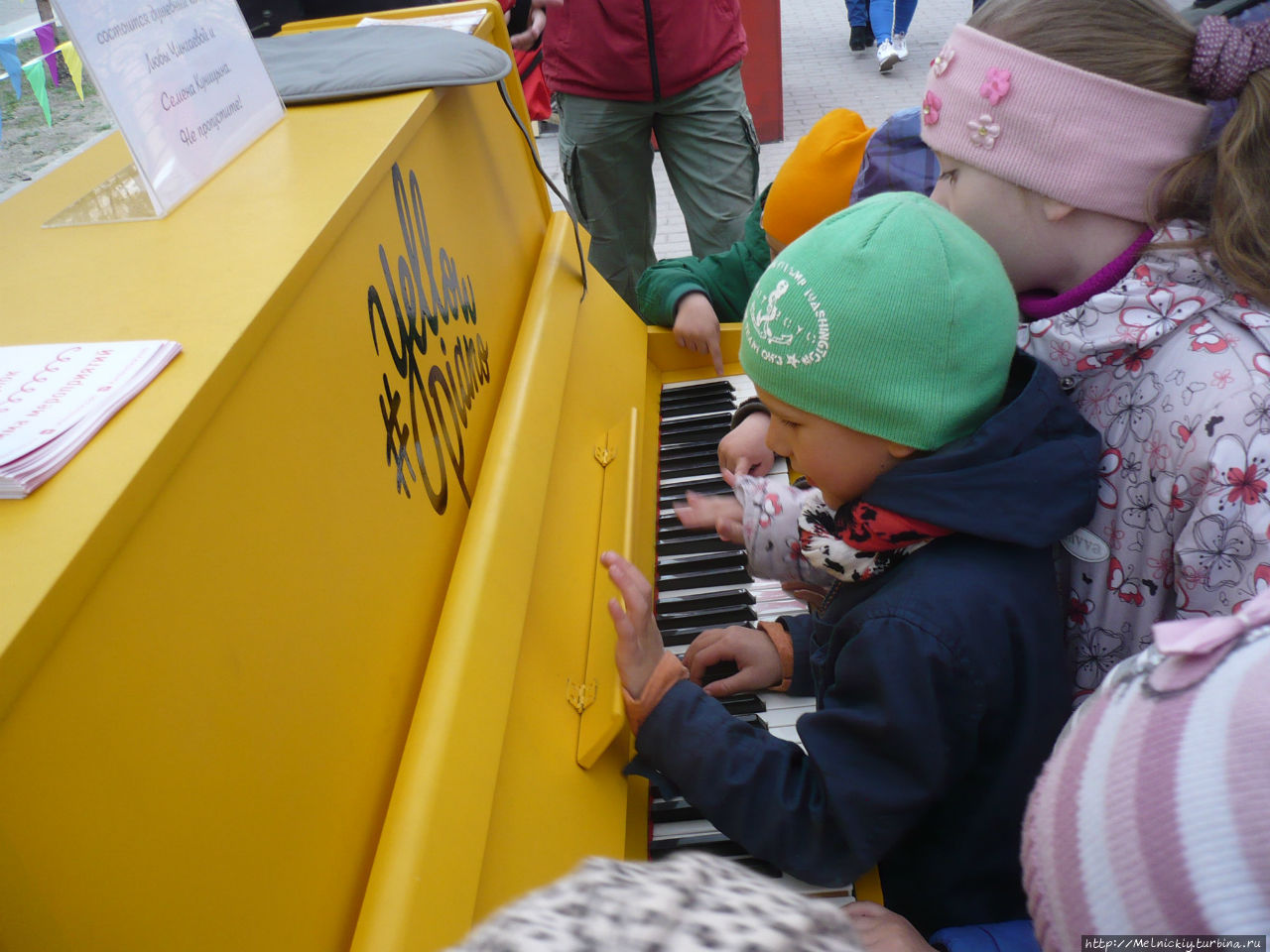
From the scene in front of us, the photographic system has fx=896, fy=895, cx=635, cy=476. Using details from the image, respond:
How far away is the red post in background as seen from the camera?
20.2ft

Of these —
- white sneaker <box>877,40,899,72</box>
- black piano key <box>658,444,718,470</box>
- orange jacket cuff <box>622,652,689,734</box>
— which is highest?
orange jacket cuff <box>622,652,689,734</box>

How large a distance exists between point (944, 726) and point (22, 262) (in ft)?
4.01

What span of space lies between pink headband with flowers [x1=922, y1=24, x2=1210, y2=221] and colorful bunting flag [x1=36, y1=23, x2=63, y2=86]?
174cm

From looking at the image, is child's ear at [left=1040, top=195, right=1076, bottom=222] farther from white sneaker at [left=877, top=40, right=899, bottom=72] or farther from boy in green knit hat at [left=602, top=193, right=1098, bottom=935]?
white sneaker at [left=877, top=40, right=899, bottom=72]

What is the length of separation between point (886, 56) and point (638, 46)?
5128 millimetres

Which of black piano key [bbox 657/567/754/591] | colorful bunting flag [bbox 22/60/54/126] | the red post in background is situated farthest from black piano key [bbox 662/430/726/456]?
the red post in background

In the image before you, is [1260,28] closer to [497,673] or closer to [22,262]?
[497,673]

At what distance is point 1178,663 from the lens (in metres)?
0.59

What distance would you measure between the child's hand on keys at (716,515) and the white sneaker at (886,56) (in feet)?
23.3

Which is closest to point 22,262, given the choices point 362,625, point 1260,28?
point 362,625

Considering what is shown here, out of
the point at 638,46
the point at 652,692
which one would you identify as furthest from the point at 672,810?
the point at 638,46

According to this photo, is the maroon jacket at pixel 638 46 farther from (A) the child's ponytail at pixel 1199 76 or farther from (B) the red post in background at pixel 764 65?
(B) the red post in background at pixel 764 65

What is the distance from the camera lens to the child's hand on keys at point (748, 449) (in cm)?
192

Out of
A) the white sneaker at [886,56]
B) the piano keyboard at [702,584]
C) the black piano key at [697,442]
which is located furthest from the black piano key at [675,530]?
the white sneaker at [886,56]
